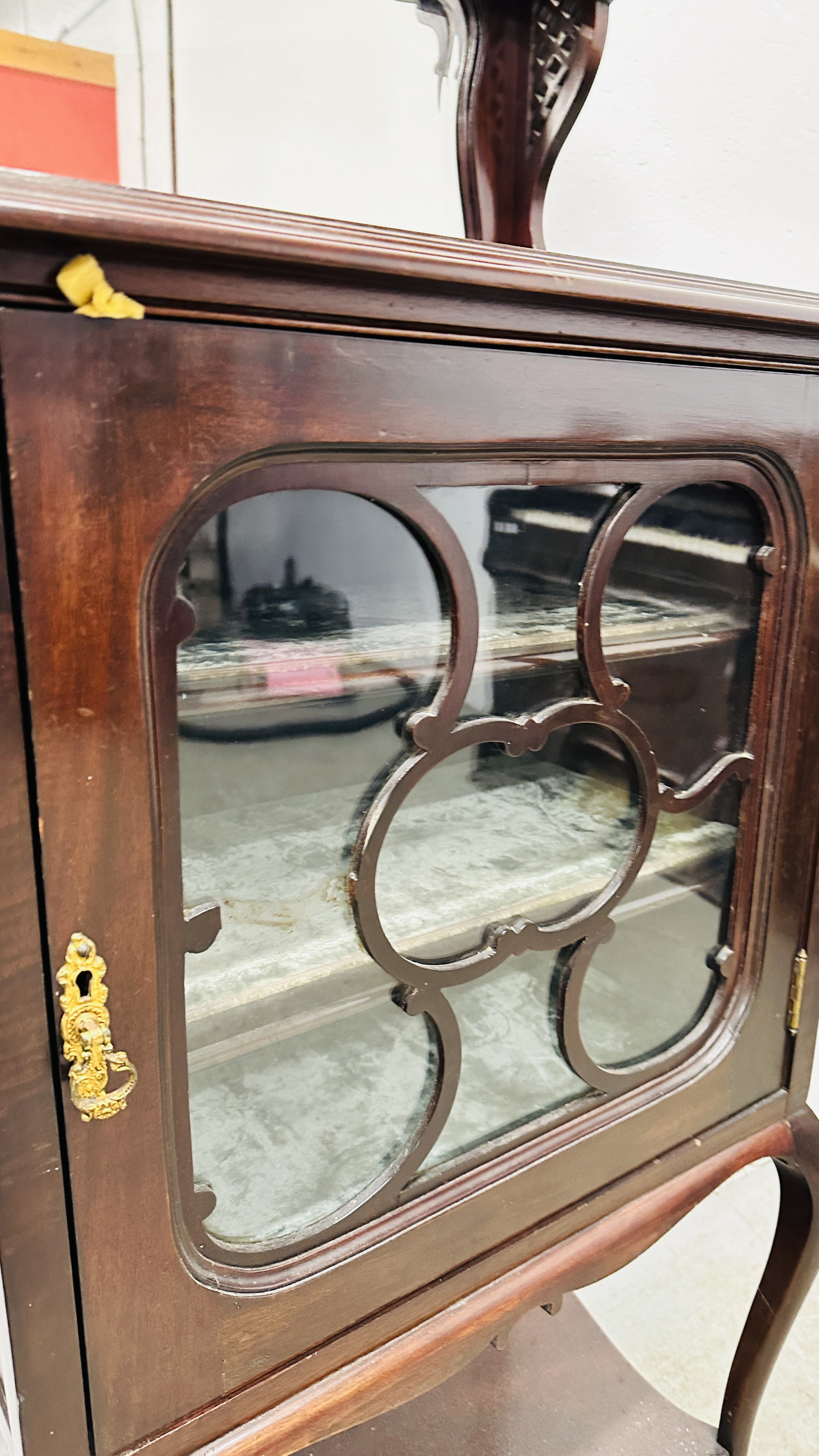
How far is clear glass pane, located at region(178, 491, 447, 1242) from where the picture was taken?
38 centimetres

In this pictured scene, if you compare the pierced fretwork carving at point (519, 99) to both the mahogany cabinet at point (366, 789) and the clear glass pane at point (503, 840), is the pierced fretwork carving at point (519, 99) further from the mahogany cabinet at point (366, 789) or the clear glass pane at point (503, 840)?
the clear glass pane at point (503, 840)

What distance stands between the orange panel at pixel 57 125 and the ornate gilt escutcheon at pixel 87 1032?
62 centimetres

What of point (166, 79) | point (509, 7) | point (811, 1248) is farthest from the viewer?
point (166, 79)

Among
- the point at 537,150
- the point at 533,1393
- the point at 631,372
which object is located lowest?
the point at 533,1393

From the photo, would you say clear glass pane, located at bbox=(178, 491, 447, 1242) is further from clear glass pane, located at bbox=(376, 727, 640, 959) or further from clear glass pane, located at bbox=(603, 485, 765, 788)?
clear glass pane, located at bbox=(603, 485, 765, 788)

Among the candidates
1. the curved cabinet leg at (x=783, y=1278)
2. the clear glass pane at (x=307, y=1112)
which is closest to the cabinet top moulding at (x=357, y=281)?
the clear glass pane at (x=307, y=1112)

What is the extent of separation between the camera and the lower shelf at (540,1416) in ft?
2.57

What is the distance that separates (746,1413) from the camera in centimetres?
77

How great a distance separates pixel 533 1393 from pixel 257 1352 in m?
0.56

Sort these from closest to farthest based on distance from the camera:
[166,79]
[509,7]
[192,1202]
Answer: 1. [192,1202]
2. [509,7]
3. [166,79]

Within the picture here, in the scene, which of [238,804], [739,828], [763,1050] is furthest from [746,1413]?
[238,804]

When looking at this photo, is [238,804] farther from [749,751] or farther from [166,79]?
[166,79]

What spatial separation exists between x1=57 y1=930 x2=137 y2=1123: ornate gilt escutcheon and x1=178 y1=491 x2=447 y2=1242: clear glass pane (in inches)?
1.8

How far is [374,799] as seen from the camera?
435mm
